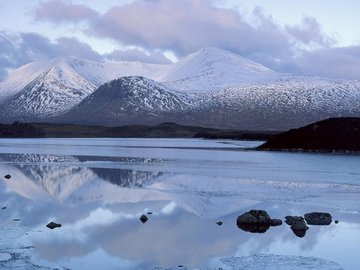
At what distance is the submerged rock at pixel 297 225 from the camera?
2404 centimetres

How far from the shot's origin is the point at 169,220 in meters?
26.5

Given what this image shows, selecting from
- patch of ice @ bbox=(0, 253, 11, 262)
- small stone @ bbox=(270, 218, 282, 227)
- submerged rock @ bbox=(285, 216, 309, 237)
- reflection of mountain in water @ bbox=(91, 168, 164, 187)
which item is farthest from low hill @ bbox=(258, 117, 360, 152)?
patch of ice @ bbox=(0, 253, 11, 262)

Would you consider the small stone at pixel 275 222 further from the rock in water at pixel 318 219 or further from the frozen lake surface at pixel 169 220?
the rock in water at pixel 318 219

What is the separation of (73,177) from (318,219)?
938 inches

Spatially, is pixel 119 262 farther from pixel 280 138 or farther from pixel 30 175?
pixel 280 138

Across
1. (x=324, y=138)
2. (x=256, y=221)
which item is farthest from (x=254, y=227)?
(x=324, y=138)

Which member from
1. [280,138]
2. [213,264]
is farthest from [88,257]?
[280,138]

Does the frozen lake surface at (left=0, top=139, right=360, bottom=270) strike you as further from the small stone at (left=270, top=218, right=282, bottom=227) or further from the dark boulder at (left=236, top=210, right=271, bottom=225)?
the dark boulder at (left=236, top=210, right=271, bottom=225)

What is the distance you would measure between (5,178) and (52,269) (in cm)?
2717

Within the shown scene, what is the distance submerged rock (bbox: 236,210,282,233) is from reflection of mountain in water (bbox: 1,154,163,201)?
39.2 ft

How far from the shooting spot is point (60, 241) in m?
22.0

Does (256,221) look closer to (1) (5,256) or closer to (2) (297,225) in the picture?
(2) (297,225)

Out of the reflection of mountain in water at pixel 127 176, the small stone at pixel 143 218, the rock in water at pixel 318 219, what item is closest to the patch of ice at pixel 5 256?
the small stone at pixel 143 218

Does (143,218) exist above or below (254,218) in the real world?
below
